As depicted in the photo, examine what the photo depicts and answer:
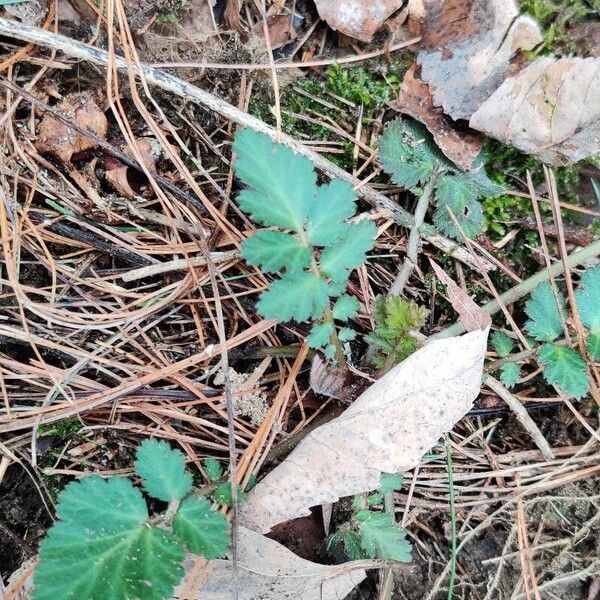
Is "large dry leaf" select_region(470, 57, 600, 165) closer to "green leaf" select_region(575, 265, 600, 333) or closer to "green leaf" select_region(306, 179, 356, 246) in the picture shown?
"green leaf" select_region(575, 265, 600, 333)

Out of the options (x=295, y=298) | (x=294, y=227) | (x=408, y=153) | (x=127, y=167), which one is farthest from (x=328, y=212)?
(x=127, y=167)

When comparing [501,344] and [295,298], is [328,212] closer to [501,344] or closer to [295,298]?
[295,298]

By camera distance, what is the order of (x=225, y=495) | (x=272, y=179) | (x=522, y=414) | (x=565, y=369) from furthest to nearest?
(x=522, y=414) → (x=565, y=369) → (x=225, y=495) → (x=272, y=179)

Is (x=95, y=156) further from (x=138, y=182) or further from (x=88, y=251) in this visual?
(x=88, y=251)

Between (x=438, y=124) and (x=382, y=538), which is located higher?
(x=438, y=124)

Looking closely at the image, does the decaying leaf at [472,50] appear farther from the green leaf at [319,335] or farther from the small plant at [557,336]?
the green leaf at [319,335]

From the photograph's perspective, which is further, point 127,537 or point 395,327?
point 395,327

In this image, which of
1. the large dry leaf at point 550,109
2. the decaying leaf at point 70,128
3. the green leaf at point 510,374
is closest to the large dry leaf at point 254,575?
the green leaf at point 510,374
